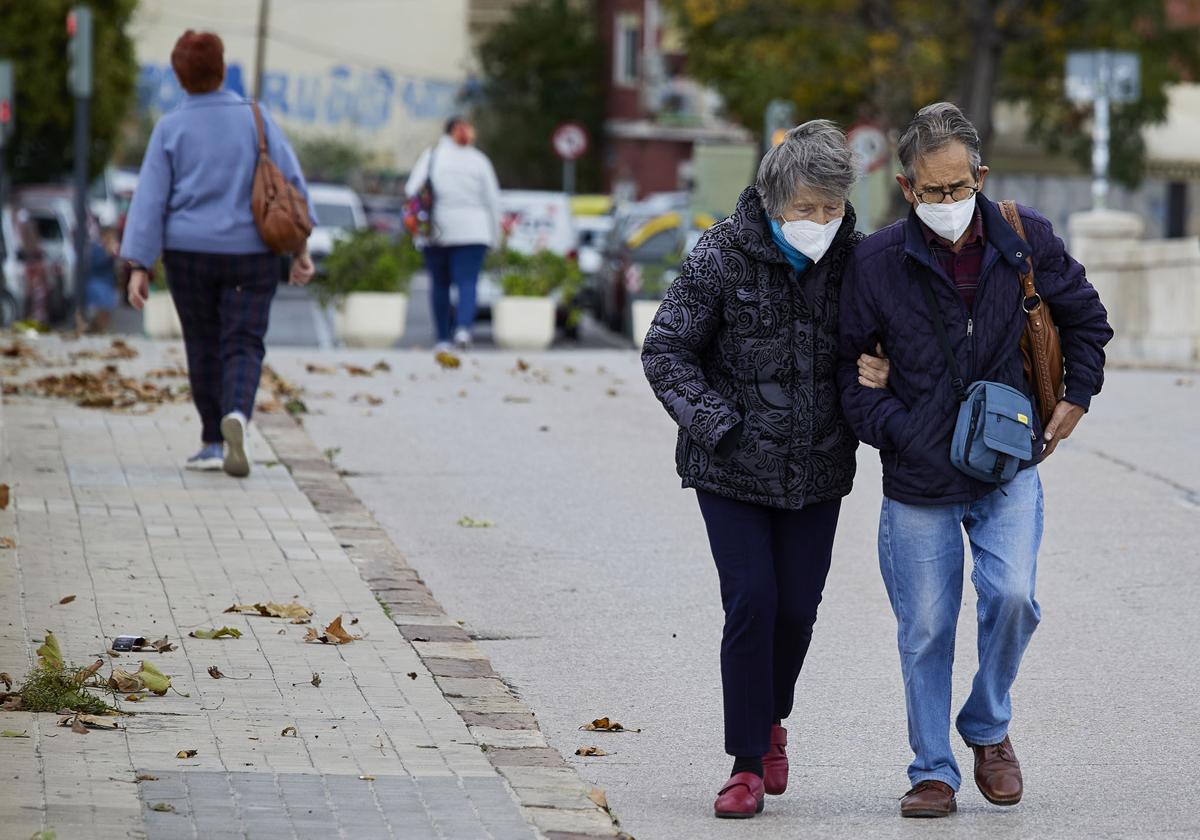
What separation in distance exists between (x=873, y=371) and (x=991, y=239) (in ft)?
1.36

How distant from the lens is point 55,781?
525cm

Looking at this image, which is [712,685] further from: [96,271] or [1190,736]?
[96,271]

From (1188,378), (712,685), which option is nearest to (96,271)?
(1188,378)

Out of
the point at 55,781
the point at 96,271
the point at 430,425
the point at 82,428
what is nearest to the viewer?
the point at 55,781

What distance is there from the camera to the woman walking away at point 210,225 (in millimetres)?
9852

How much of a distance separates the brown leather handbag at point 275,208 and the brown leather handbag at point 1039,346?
4.90 meters

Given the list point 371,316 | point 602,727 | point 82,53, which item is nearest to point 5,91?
point 82,53

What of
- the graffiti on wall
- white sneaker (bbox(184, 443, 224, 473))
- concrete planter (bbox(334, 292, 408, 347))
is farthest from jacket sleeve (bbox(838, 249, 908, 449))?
the graffiti on wall

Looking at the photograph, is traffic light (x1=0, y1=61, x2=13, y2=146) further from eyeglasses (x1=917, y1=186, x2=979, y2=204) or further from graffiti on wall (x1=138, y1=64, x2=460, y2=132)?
graffiti on wall (x1=138, y1=64, x2=460, y2=132)

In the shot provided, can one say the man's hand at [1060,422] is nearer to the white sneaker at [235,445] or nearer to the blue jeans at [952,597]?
the blue jeans at [952,597]

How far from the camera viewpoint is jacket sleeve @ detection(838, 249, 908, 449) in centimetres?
536

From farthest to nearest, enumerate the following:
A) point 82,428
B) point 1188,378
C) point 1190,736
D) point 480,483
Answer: point 1188,378 → point 82,428 → point 480,483 → point 1190,736

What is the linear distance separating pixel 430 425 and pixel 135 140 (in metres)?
66.4

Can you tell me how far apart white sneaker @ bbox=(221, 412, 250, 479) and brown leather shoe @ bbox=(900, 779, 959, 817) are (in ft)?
16.5
